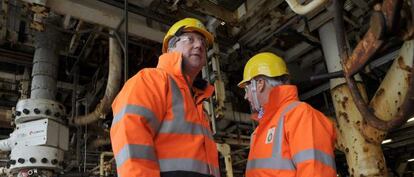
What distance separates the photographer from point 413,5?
4.64 ft

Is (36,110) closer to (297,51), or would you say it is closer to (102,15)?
(102,15)

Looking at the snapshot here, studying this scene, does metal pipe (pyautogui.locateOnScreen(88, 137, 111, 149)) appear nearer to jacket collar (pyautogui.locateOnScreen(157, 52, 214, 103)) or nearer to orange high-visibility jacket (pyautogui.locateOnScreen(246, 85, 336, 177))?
orange high-visibility jacket (pyautogui.locateOnScreen(246, 85, 336, 177))

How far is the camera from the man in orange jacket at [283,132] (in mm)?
1769

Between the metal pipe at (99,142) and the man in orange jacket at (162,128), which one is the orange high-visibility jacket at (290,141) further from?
the metal pipe at (99,142)

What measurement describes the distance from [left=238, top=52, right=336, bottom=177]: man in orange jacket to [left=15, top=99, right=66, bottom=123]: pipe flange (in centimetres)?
206

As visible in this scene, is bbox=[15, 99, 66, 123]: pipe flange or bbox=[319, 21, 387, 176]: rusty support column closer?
bbox=[319, 21, 387, 176]: rusty support column

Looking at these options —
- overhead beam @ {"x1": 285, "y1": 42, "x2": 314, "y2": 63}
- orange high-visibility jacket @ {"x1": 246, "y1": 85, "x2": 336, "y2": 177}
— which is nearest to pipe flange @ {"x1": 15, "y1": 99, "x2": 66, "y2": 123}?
orange high-visibility jacket @ {"x1": 246, "y1": 85, "x2": 336, "y2": 177}

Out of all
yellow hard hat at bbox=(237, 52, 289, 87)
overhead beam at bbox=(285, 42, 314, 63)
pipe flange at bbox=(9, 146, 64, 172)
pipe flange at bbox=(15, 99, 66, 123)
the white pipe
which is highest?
overhead beam at bbox=(285, 42, 314, 63)

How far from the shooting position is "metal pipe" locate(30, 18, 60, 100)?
370cm

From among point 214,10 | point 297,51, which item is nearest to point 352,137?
point 214,10

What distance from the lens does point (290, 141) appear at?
188cm

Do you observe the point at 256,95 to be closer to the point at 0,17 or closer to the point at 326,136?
the point at 326,136

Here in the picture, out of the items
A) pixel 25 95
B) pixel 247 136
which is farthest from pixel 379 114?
pixel 25 95

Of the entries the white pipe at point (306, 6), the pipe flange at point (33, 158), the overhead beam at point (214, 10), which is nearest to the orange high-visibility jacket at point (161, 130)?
the white pipe at point (306, 6)
